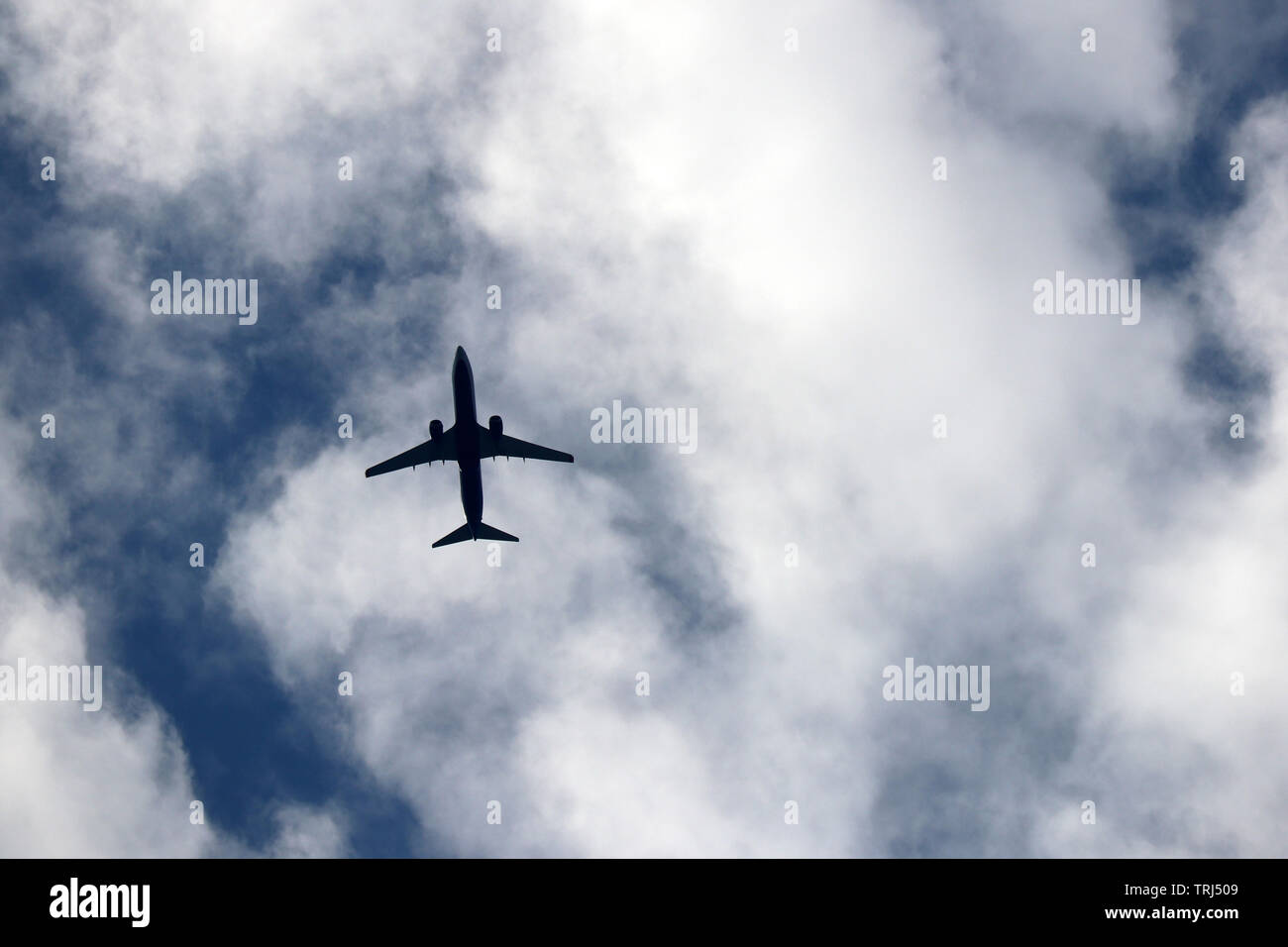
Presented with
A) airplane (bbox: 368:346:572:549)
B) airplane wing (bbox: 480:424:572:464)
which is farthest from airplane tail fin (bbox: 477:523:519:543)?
airplane wing (bbox: 480:424:572:464)

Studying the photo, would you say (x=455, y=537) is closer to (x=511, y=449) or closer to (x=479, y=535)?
(x=479, y=535)

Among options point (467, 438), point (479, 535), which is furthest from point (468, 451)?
point (479, 535)

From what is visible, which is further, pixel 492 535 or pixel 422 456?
pixel 492 535

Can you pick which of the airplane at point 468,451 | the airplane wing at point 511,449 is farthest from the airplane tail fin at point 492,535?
the airplane wing at point 511,449

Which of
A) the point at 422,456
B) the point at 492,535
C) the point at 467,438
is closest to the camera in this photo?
the point at 467,438

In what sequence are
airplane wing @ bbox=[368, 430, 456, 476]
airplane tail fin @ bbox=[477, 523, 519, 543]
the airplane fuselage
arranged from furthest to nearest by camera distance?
airplane tail fin @ bbox=[477, 523, 519, 543] → airplane wing @ bbox=[368, 430, 456, 476] → the airplane fuselage

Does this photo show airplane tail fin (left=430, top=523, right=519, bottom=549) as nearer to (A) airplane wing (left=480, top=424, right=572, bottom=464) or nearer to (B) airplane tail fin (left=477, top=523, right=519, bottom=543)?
(B) airplane tail fin (left=477, top=523, right=519, bottom=543)

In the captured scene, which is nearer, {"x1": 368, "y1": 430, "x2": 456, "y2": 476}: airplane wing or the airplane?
the airplane
